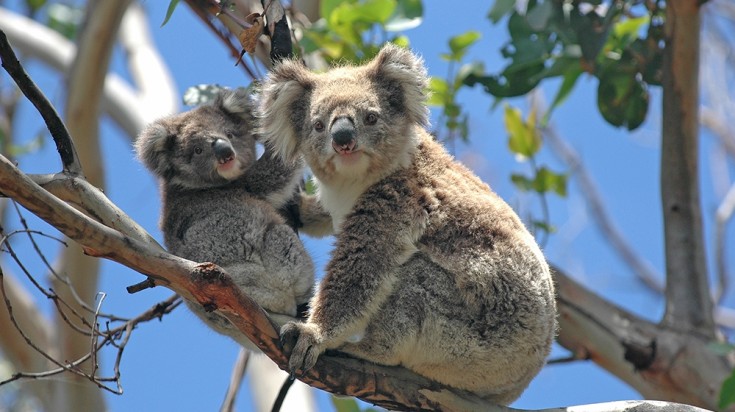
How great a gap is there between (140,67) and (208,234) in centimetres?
588

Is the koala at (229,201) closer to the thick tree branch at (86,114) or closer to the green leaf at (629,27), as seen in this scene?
the thick tree branch at (86,114)

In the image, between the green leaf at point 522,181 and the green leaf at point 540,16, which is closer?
the green leaf at point 540,16

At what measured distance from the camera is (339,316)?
12.2ft

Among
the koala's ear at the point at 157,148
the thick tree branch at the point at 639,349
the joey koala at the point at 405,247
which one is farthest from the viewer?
the thick tree branch at the point at 639,349

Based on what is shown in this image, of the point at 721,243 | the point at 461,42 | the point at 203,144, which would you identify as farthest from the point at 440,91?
the point at 721,243

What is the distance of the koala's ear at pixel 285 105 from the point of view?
4324mm

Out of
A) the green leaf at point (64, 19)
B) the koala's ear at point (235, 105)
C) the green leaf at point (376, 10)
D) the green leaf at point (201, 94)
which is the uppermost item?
the green leaf at point (64, 19)

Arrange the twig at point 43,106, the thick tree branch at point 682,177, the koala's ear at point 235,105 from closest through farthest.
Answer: the twig at point 43,106 < the koala's ear at point 235,105 < the thick tree branch at point 682,177

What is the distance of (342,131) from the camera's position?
3.93 meters

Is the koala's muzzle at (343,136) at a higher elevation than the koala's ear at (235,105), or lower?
lower

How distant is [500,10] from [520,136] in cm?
112

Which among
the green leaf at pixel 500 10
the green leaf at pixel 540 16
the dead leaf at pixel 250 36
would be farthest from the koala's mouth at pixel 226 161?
the green leaf at pixel 540 16

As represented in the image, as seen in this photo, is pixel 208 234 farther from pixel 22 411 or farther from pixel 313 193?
pixel 22 411

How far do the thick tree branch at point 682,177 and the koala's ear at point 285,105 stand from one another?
8.96 feet
